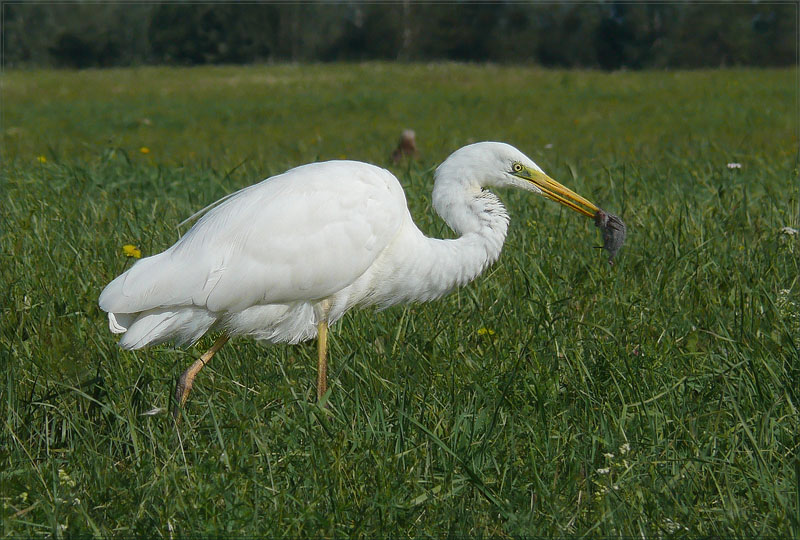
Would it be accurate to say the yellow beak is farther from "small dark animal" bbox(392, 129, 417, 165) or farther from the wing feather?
"small dark animal" bbox(392, 129, 417, 165)

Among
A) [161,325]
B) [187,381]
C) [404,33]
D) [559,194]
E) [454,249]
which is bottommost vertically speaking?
[404,33]

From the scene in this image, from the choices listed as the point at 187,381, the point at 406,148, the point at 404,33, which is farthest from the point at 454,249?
the point at 404,33

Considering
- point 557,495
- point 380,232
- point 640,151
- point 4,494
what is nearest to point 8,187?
point 380,232

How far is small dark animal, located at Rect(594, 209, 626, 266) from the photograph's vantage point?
389 centimetres

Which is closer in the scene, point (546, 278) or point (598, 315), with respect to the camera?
point (598, 315)

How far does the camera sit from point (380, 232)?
11.8ft

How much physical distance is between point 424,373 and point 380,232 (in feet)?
1.96

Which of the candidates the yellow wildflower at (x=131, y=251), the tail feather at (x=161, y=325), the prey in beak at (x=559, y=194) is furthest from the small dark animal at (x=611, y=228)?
the yellow wildflower at (x=131, y=251)

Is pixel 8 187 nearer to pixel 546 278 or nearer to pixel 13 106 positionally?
pixel 546 278

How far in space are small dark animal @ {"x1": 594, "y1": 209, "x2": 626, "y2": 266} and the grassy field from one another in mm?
237

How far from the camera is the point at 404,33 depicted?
2534cm

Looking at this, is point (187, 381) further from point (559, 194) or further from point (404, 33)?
point (404, 33)

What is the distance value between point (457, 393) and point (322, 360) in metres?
0.55

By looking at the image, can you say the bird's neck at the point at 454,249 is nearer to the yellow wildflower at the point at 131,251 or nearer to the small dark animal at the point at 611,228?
the small dark animal at the point at 611,228
